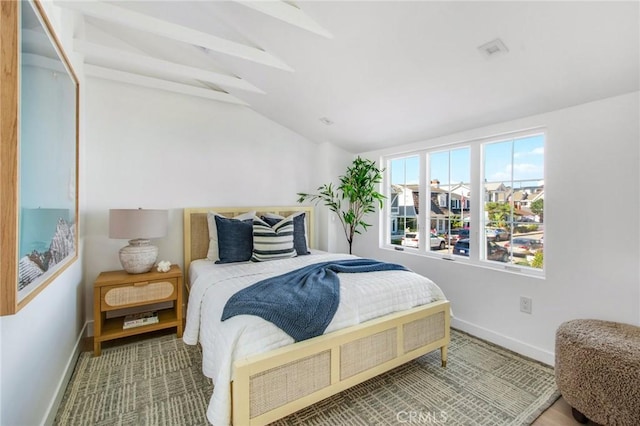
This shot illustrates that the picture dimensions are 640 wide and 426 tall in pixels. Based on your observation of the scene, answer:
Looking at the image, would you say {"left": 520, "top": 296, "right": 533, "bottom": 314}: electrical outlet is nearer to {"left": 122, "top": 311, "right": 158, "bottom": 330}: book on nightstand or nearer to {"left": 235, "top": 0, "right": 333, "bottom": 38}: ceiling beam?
{"left": 235, "top": 0, "right": 333, "bottom": 38}: ceiling beam

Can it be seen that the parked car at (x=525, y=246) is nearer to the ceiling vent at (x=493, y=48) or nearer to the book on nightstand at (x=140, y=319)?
the ceiling vent at (x=493, y=48)

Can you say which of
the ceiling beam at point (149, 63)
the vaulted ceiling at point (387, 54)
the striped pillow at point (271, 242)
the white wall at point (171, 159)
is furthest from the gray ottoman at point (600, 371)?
the ceiling beam at point (149, 63)

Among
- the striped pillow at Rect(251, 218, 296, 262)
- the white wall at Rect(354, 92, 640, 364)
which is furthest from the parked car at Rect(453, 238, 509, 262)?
the striped pillow at Rect(251, 218, 296, 262)

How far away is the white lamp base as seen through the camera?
2604 mm

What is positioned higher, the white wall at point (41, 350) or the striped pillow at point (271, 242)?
the striped pillow at point (271, 242)

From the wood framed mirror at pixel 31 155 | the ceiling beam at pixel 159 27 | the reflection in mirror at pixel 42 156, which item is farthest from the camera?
the ceiling beam at pixel 159 27

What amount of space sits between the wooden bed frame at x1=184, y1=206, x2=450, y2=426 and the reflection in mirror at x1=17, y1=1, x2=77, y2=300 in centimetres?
100

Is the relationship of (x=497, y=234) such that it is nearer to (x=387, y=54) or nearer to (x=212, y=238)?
(x=387, y=54)

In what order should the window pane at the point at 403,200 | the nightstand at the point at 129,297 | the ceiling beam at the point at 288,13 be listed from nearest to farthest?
the ceiling beam at the point at 288,13, the nightstand at the point at 129,297, the window pane at the point at 403,200

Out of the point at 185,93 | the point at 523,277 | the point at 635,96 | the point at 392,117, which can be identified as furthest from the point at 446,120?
the point at 185,93

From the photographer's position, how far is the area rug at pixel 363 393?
68.4 inches

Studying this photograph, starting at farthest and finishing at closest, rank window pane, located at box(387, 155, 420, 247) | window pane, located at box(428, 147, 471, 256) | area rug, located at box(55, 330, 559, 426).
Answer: window pane, located at box(387, 155, 420, 247) → window pane, located at box(428, 147, 471, 256) → area rug, located at box(55, 330, 559, 426)

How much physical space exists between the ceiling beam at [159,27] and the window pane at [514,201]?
229cm

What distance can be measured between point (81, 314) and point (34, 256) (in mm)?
1839
